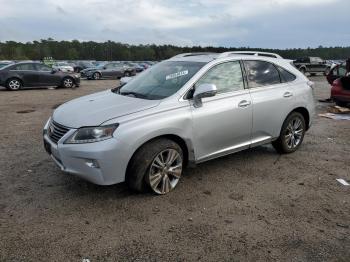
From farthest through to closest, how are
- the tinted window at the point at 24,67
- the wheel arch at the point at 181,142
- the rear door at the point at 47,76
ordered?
the rear door at the point at 47,76 → the tinted window at the point at 24,67 → the wheel arch at the point at 181,142

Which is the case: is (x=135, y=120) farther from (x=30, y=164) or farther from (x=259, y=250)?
(x=30, y=164)

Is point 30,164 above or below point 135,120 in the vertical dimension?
below

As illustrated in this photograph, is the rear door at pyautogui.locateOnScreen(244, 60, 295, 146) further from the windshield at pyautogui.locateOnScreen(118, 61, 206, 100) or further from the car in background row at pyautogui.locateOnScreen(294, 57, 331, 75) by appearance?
the car in background row at pyautogui.locateOnScreen(294, 57, 331, 75)

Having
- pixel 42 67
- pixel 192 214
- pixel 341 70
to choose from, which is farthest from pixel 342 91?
pixel 42 67

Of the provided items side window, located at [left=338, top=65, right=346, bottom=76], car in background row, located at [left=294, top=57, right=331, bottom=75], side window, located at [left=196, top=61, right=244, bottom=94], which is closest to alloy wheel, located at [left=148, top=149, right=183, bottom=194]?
side window, located at [left=196, top=61, right=244, bottom=94]

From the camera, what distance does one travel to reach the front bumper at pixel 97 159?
4.14 m

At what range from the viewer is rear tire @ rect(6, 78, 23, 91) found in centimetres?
1819

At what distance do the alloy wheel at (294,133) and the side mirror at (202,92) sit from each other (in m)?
2.04

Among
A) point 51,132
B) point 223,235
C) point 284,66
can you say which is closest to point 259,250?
point 223,235

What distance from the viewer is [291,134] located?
6465 millimetres

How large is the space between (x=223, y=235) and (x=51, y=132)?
2.47 metres

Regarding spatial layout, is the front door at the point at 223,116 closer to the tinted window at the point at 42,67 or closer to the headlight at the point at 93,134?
the headlight at the point at 93,134

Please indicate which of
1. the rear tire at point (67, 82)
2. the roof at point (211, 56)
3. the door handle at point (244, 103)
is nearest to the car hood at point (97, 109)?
the roof at point (211, 56)

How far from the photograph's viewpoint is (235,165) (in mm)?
5941
